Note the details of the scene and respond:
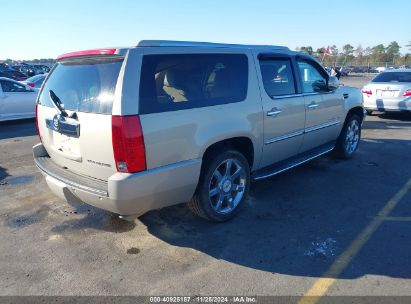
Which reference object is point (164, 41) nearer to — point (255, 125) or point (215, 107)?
point (215, 107)

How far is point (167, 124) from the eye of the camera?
10.7ft

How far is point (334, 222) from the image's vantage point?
162 inches

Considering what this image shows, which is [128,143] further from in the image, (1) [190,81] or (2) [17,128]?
(2) [17,128]

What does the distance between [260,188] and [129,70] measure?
112 inches

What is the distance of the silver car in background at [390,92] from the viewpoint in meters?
10.6

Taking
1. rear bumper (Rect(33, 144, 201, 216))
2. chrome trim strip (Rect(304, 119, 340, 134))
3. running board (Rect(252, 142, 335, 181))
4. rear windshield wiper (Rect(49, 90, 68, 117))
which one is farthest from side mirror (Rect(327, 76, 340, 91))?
rear windshield wiper (Rect(49, 90, 68, 117))

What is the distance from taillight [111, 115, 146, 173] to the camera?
9.92ft

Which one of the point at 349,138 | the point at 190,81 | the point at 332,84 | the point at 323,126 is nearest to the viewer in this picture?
the point at 190,81

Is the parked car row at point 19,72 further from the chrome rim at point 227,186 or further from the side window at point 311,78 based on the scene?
the chrome rim at point 227,186

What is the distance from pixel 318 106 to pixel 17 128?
8.67 metres

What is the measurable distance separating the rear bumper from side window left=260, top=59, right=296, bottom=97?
1.56 metres

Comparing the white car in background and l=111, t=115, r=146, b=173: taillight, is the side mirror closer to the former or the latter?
l=111, t=115, r=146, b=173: taillight

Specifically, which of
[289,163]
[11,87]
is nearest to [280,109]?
[289,163]

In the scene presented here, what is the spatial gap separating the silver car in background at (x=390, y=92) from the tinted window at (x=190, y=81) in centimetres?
828
